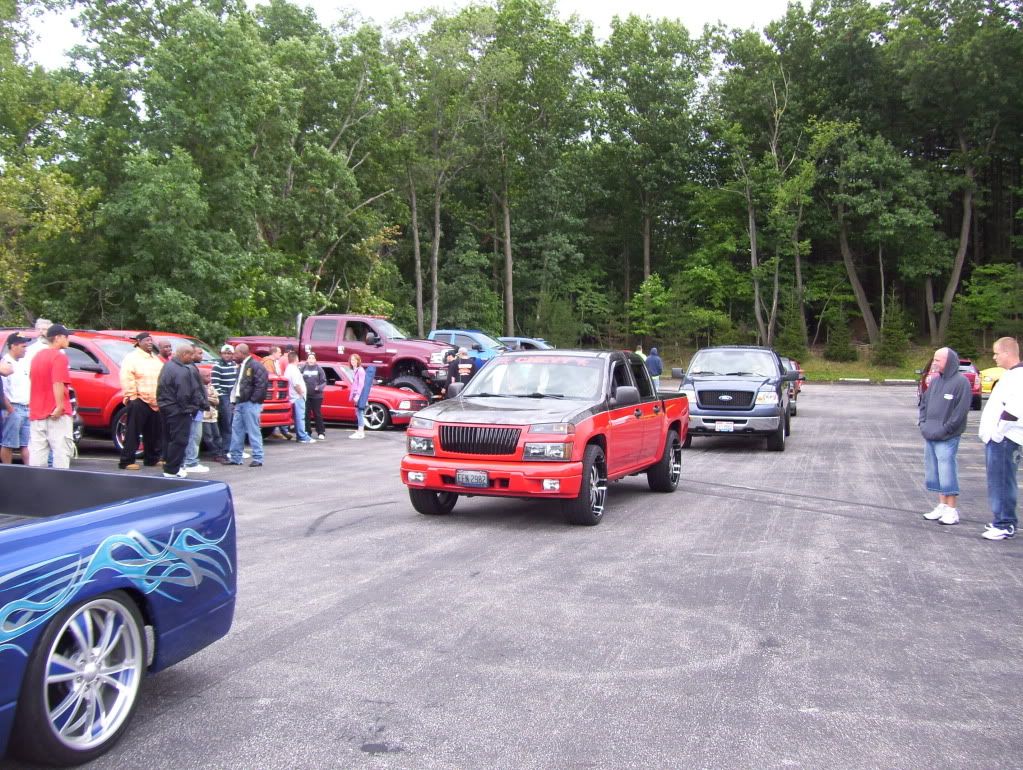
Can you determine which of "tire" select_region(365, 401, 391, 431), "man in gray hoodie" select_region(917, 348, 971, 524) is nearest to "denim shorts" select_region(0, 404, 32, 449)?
"tire" select_region(365, 401, 391, 431)

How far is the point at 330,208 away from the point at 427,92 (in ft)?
42.2

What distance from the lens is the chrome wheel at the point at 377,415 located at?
20078 mm

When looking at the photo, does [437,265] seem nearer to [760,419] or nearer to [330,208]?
[330,208]

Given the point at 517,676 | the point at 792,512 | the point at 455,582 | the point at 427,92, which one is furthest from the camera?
the point at 427,92

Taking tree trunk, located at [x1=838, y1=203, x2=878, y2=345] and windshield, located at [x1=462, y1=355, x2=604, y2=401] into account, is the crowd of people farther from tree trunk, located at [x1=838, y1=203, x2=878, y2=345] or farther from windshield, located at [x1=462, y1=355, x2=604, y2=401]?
tree trunk, located at [x1=838, y1=203, x2=878, y2=345]

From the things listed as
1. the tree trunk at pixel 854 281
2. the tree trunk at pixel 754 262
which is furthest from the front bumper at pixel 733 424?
the tree trunk at pixel 854 281

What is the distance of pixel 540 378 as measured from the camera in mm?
10258

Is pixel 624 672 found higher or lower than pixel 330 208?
lower

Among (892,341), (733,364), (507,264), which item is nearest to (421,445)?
(733,364)

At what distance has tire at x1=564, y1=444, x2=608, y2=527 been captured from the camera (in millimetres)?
8883

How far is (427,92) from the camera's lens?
47.8 m

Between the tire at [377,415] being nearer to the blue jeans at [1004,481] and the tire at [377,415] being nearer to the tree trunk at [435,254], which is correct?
the blue jeans at [1004,481]

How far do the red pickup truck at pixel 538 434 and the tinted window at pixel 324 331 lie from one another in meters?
12.5

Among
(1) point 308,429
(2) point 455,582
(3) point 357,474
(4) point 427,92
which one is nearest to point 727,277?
(4) point 427,92
